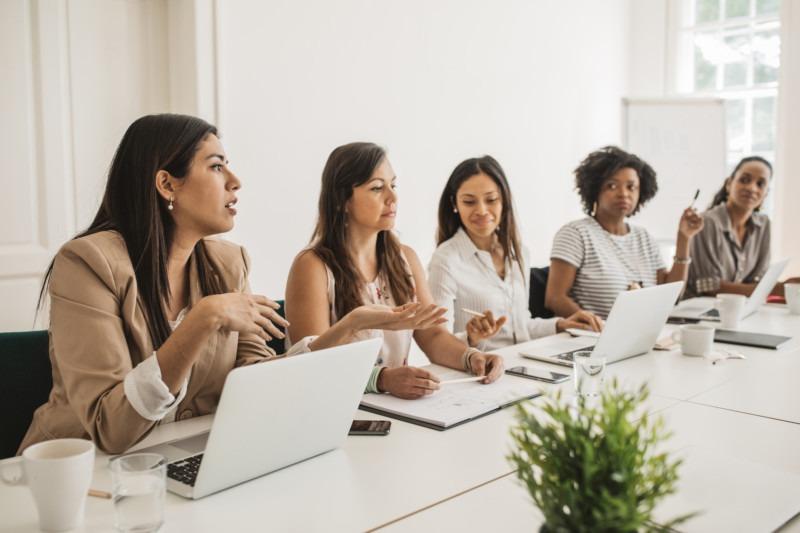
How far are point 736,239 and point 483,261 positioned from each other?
5.80 ft

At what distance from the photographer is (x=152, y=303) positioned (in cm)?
151

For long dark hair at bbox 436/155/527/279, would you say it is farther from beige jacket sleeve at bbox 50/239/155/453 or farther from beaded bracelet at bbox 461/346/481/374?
beige jacket sleeve at bbox 50/239/155/453

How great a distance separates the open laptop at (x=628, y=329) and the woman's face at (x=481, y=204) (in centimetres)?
55

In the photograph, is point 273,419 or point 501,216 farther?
point 501,216

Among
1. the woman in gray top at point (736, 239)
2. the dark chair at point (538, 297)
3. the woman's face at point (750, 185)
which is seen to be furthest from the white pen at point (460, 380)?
the woman's face at point (750, 185)

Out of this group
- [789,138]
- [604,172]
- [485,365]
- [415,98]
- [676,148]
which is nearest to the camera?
[485,365]

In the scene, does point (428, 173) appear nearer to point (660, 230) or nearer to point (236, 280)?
point (660, 230)

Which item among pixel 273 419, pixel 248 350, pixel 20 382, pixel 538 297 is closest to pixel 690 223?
pixel 538 297

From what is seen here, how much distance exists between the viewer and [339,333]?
5.69 ft

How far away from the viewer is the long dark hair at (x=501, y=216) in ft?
8.75

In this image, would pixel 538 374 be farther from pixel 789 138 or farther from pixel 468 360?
pixel 789 138

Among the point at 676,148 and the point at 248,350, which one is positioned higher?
the point at 676,148

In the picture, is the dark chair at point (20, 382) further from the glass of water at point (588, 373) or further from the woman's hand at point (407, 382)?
the glass of water at point (588, 373)

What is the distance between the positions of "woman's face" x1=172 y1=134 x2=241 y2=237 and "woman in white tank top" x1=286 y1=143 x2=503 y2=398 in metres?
0.45
